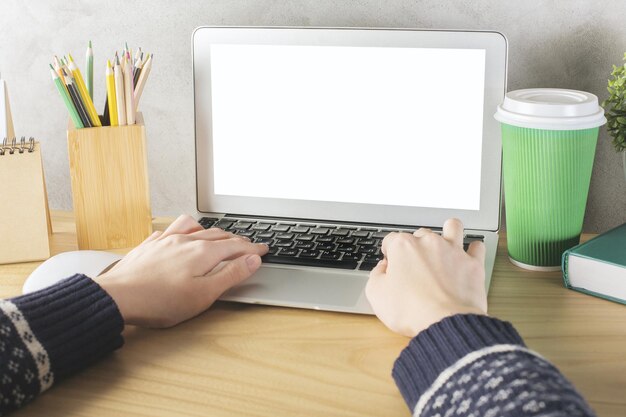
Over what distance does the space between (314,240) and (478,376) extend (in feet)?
1.34

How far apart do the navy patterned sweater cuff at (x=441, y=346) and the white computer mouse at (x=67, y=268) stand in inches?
15.7

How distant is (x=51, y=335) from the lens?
62cm

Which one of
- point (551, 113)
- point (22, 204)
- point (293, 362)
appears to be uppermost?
point (551, 113)

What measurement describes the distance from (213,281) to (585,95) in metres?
0.50

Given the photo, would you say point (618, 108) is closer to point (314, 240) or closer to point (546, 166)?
point (546, 166)

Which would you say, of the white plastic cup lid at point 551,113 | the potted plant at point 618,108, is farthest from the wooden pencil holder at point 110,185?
the potted plant at point 618,108

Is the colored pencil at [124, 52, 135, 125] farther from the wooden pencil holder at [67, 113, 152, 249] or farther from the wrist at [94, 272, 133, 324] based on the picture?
the wrist at [94, 272, 133, 324]

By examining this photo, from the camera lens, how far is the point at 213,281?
765 mm

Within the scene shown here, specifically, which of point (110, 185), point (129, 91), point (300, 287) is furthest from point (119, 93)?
point (300, 287)

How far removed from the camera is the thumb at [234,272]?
77cm

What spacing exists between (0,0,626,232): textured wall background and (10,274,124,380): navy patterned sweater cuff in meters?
0.51

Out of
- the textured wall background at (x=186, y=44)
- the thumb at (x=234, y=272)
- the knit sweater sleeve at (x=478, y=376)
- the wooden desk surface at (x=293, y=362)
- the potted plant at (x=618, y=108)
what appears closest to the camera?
the knit sweater sleeve at (x=478, y=376)

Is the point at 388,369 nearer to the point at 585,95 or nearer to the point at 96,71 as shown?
the point at 585,95

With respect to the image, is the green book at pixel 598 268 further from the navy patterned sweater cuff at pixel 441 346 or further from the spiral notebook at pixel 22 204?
the spiral notebook at pixel 22 204
